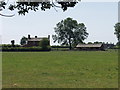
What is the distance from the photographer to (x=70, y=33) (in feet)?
490

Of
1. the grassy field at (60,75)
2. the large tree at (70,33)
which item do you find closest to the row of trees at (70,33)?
the large tree at (70,33)

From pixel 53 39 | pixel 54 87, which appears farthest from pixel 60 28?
pixel 54 87

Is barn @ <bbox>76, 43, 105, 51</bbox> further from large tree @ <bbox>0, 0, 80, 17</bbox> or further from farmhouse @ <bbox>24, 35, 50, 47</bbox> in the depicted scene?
large tree @ <bbox>0, 0, 80, 17</bbox>

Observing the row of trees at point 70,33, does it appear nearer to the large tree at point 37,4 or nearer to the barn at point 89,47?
the barn at point 89,47

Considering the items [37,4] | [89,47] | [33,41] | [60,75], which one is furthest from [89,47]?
[37,4]

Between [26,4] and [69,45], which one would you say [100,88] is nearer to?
[26,4]

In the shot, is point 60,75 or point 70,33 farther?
point 70,33

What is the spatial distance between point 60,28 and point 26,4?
14618 centimetres

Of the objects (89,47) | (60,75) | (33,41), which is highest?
(33,41)

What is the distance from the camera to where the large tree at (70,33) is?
150m

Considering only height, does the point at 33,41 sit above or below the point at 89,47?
above

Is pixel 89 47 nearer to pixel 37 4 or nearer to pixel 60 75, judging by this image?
pixel 60 75

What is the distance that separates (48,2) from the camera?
6.35m

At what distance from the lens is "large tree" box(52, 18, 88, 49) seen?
150 m
